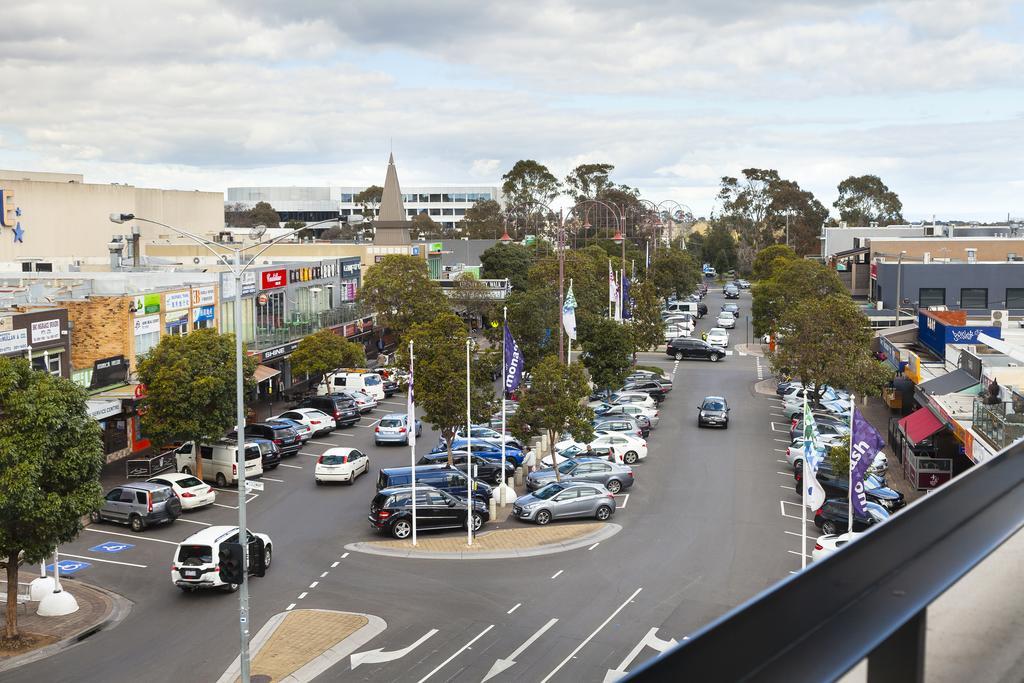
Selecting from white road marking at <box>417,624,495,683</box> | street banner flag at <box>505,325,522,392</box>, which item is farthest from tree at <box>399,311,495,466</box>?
white road marking at <box>417,624,495,683</box>

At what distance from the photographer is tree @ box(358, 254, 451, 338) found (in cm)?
5728

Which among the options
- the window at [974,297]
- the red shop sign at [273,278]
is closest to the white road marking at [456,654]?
the red shop sign at [273,278]

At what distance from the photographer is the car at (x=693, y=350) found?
66562 millimetres

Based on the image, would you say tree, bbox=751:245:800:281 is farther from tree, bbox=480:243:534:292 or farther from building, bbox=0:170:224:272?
building, bbox=0:170:224:272

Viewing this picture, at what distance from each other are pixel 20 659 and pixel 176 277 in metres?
26.6

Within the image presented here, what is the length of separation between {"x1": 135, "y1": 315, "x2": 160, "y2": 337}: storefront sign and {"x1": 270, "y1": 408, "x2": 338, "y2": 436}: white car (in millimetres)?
5897

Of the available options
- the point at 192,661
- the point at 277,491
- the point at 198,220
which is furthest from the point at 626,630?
the point at 198,220

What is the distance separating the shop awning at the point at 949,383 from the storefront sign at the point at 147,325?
29105 mm

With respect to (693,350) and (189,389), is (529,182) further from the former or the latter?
(189,389)

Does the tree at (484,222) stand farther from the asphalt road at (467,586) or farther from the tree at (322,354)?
the asphalt road at (467,586)

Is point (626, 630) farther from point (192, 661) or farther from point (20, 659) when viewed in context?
point (20, 659)

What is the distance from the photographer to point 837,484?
3077 centimetres

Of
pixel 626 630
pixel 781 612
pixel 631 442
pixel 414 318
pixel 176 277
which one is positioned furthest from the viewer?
pixel 414 318

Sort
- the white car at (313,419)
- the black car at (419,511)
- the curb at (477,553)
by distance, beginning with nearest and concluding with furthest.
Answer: the curb at (477,553) → the black car at (419,511) → the white car at (313,419)
